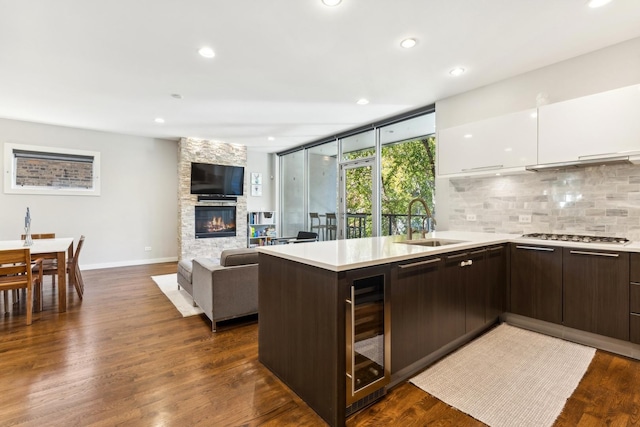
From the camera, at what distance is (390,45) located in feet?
9.37

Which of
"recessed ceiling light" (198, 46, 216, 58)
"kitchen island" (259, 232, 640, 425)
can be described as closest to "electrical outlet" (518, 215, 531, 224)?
"kitchen island" (259, 232, 640, 425)

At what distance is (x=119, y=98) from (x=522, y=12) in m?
4.87

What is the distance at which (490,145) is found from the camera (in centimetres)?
334

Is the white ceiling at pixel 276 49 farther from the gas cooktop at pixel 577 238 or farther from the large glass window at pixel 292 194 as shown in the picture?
the large glass window at pixel 292 194

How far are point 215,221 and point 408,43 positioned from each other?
578 cm

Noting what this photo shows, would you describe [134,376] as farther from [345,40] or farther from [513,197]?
[513,197]

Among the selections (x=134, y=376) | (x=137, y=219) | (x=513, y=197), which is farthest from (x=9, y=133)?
(x=513, y=197)

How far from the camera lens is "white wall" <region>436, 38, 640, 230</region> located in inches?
112

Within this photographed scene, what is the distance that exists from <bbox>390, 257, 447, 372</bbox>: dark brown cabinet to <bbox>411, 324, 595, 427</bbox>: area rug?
0.79ft

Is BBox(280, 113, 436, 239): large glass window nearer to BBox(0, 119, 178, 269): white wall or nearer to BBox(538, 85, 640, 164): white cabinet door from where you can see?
BBox(538, 85, 640, 164): white cabinet door

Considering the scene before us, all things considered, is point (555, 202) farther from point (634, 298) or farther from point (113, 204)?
point (113, 204)

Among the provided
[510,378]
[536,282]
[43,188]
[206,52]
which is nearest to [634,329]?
[536,282]

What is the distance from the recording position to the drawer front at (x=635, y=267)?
2.36 m

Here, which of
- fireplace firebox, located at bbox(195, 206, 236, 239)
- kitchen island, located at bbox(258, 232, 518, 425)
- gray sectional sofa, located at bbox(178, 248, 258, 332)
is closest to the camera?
kitchen island, located at bbox(258, 232, 518, 425)
